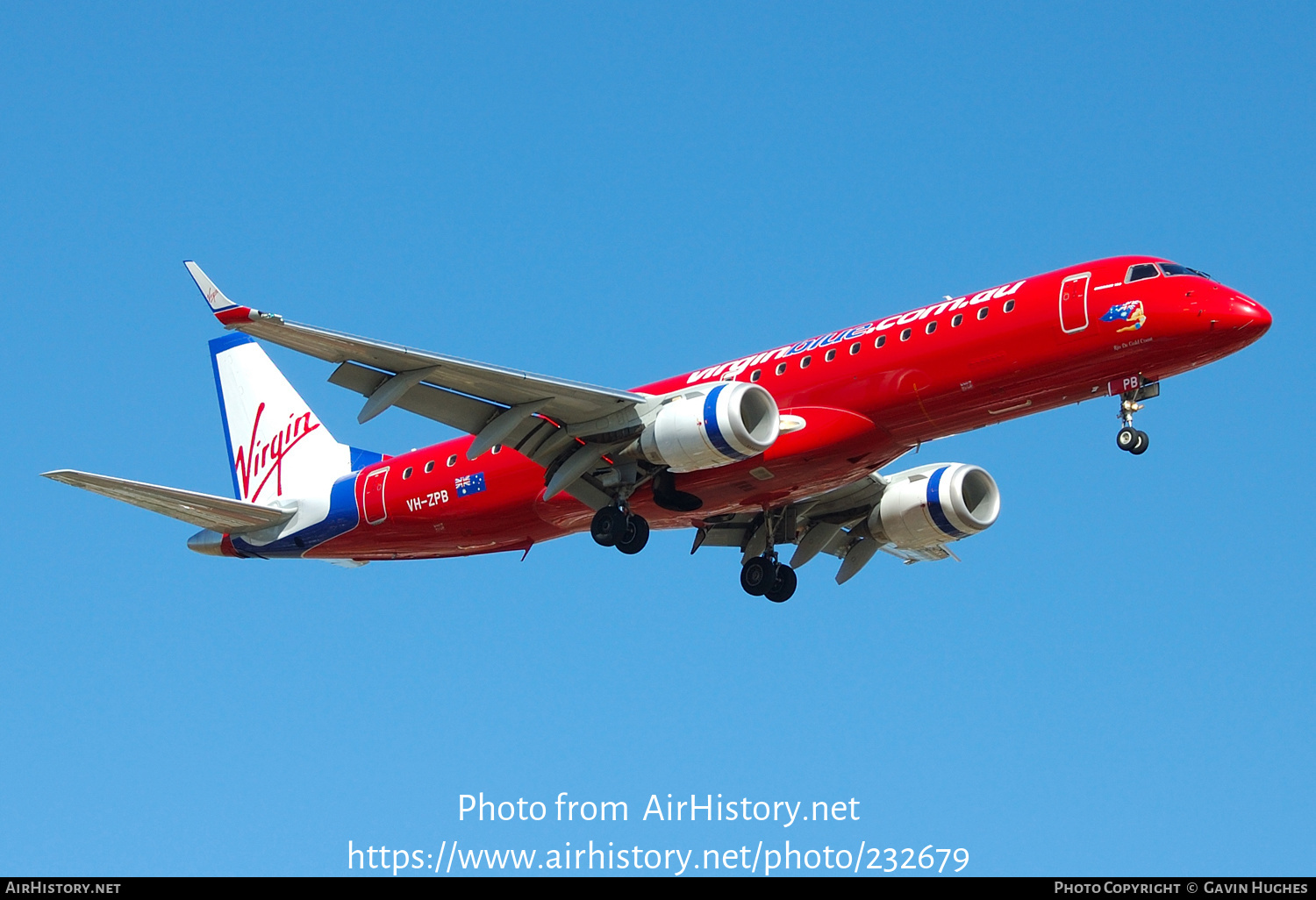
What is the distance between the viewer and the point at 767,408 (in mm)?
30969

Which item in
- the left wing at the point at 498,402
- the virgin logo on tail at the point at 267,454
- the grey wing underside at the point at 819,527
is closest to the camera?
the left wing at the point at 498,402

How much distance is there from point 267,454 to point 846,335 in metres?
16.9

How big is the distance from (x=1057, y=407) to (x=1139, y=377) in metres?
1.91

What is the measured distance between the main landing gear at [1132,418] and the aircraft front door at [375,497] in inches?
644

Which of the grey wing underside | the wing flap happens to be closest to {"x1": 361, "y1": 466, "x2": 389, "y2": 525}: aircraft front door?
the wing flap

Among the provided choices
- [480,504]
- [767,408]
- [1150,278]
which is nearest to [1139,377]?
[1150,278]

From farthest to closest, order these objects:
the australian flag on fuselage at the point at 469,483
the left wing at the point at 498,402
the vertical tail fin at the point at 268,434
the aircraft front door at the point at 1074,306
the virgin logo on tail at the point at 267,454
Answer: the virgin logo on tail at the point at 267,454, the vertical tail fin at the point at 268,434, the australian flag on fuselage at the point at 469,483, the left wing at the point at 498,402, the aircraft front door at the point at 1074,306

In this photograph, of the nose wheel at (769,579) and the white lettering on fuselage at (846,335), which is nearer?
the white lettering on fuselage at (846,335)

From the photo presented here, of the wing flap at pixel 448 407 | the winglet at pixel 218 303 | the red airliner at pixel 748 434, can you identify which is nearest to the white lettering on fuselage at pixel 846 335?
the red airliner at pixel 748 434

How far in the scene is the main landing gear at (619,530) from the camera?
32.9 metres

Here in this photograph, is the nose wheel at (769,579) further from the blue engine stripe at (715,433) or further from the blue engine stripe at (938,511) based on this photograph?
the blue engine stripe at (715,433)

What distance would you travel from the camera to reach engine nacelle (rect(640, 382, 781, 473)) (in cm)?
3048
